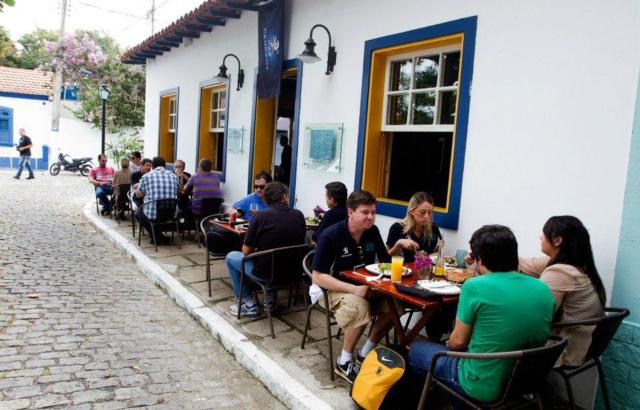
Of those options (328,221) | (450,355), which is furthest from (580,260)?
(328,221)

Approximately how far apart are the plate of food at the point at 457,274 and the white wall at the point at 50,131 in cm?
2177

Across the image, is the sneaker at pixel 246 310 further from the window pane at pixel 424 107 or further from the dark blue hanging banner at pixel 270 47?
the dark blue hanging banner at pixel 270 47

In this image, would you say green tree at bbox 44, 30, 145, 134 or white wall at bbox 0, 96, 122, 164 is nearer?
green tree at bbox 44, 30, 145, 134

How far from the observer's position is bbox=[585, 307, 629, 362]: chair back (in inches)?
101

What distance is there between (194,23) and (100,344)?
6.35 m

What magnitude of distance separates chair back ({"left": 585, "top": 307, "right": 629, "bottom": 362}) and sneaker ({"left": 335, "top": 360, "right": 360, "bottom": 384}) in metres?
1.41

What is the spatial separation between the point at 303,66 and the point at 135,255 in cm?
352

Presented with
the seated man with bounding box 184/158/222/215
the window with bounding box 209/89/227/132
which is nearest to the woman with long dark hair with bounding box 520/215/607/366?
the seated man with bounding box 184/158/222/215

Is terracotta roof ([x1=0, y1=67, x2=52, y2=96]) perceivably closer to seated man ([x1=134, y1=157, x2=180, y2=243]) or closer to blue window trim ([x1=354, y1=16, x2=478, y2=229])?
seated man ([x1=134, y1=157, x2=180, y2=243])

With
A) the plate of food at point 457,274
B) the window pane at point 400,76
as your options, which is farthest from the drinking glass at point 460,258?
the window pane at point 400,76

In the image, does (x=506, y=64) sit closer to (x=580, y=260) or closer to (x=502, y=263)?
(x=580, y=260)

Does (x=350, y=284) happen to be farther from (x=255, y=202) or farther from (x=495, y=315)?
(x=255, y=202)

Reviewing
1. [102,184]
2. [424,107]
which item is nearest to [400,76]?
[424,107]

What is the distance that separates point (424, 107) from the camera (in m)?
4.70
